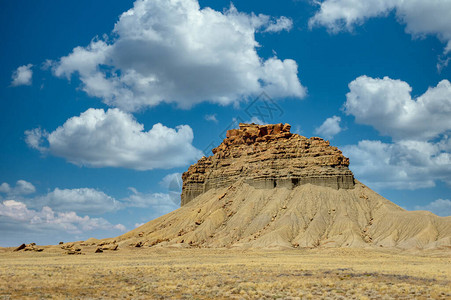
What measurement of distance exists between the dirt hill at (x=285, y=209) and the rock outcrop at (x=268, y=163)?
0.82 ft

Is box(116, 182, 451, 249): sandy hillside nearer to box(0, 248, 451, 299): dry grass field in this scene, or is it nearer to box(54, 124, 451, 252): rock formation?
box(54, 124, 451, 252): rock formation

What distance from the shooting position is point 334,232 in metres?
78.2

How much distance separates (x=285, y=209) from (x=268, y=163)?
16.9 meters

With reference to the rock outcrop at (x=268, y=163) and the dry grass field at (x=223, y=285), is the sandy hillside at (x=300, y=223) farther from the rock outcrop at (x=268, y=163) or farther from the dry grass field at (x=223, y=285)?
the dry grass field at (x=223, y=285)

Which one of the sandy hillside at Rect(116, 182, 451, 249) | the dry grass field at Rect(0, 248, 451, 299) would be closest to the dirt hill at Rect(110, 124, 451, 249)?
the sandy hillside at Rect(116, 182, 451, 249)

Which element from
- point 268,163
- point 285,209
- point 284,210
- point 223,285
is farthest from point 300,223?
point 223,285

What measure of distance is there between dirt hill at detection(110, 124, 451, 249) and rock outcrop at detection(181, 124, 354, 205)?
0.25 meters

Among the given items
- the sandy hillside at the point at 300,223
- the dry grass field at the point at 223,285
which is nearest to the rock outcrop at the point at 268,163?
the sandy hillside at the point at 300,223

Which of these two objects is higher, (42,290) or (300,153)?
(300,153)

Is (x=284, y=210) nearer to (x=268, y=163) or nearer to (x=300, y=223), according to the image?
(x=300, y=223)

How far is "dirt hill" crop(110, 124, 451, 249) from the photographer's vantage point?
→ 248ft

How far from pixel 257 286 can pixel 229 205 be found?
74849mm

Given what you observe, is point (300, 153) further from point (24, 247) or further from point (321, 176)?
A: point (24, 247)

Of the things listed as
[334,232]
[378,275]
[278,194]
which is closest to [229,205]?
[278,194]
